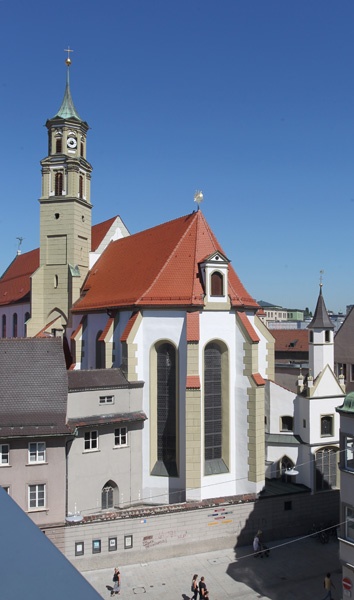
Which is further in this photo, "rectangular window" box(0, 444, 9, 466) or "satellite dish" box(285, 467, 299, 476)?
"satellite dish" box(285, 467, 299, 476)

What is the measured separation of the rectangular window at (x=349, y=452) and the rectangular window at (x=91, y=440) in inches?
434

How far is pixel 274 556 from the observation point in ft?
74.9

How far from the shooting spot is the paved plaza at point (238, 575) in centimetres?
1930

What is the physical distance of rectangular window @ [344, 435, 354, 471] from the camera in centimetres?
1881

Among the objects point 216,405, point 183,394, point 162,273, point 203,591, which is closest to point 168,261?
point 162,273

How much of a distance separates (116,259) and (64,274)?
3.90 m

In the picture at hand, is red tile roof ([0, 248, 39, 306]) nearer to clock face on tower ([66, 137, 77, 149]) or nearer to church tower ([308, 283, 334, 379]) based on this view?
clock face on tower ([66, 137, 77, 149])

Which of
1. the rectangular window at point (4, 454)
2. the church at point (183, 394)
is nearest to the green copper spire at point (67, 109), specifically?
the church at point (183, 394)

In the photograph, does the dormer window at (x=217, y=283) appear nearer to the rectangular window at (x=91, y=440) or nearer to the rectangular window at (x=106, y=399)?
the rectangular window at (x=106, y=399)

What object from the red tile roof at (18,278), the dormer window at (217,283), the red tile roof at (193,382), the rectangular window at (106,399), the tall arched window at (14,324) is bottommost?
the rectangular window at (106,399)

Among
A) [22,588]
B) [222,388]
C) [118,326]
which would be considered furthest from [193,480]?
[22,588]

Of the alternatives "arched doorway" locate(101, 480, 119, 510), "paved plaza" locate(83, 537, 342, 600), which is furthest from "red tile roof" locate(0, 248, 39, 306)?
"paved plaza" locate(83, 537, 342, 600)

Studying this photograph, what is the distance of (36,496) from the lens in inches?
846

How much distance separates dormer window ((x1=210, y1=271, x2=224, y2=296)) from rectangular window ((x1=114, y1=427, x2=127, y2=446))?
313 inches
